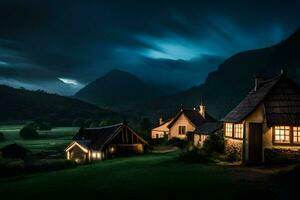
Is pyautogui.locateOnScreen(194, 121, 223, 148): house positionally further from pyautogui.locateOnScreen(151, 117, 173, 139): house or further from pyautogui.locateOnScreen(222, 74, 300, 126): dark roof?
pyautogui.locateOnScreen(151, 117, 173, 139): house

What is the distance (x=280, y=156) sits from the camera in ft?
97.9

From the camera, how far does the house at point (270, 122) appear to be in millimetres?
29922

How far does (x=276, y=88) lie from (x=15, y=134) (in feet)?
307

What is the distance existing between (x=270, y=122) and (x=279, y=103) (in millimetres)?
2355

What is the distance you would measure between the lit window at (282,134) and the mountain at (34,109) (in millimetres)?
130424

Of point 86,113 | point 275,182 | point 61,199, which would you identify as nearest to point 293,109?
point 275,182

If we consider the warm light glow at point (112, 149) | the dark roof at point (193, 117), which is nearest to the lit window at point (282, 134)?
the warm light glow at point (112, 149)

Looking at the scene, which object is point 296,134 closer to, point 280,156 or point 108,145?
point 280,156

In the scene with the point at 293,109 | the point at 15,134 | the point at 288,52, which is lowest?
the point at 15,134

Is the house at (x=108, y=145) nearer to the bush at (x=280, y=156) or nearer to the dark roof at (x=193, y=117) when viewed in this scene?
the dark roof at (x=193, y=117)

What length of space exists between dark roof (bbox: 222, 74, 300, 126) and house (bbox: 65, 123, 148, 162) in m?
25.1

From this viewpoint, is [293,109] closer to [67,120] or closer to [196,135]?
[196,135]

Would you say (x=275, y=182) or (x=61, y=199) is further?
(x=275, y=182)

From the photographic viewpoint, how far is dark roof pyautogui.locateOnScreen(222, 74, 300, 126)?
3003cm
